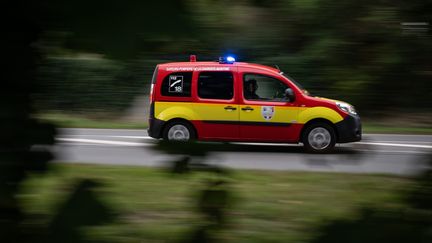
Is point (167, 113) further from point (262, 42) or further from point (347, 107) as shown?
point (262, 42)

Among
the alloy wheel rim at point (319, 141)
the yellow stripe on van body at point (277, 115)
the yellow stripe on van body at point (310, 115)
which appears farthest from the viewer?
the yellow stripe on van body at point (310, 115)

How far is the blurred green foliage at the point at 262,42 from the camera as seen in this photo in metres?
1.12

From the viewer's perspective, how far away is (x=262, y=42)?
139cm

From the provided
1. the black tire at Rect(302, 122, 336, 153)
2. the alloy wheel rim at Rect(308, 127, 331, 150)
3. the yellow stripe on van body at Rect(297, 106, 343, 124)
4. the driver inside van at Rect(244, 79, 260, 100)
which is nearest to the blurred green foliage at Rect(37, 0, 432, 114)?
the driver inside van at Rect(244, 79, 260, 100)

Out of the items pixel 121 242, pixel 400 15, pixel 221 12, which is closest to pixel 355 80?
pixel 400 15

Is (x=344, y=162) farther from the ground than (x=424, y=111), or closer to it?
closer to it

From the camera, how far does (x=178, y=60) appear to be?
1332mm

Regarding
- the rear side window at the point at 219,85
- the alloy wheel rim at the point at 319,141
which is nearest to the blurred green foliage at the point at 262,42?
the alloy wheel rim at the point at 319,141

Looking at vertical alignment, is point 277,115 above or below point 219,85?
below

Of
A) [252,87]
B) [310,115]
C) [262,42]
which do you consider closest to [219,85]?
[252,87]

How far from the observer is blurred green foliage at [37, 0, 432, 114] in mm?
1124

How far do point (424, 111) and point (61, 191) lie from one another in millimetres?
937

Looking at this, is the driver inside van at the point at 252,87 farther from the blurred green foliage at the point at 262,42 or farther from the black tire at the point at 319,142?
the black tire at the point at 319,142

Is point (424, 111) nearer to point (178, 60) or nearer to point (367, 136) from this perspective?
point (367, 136)
